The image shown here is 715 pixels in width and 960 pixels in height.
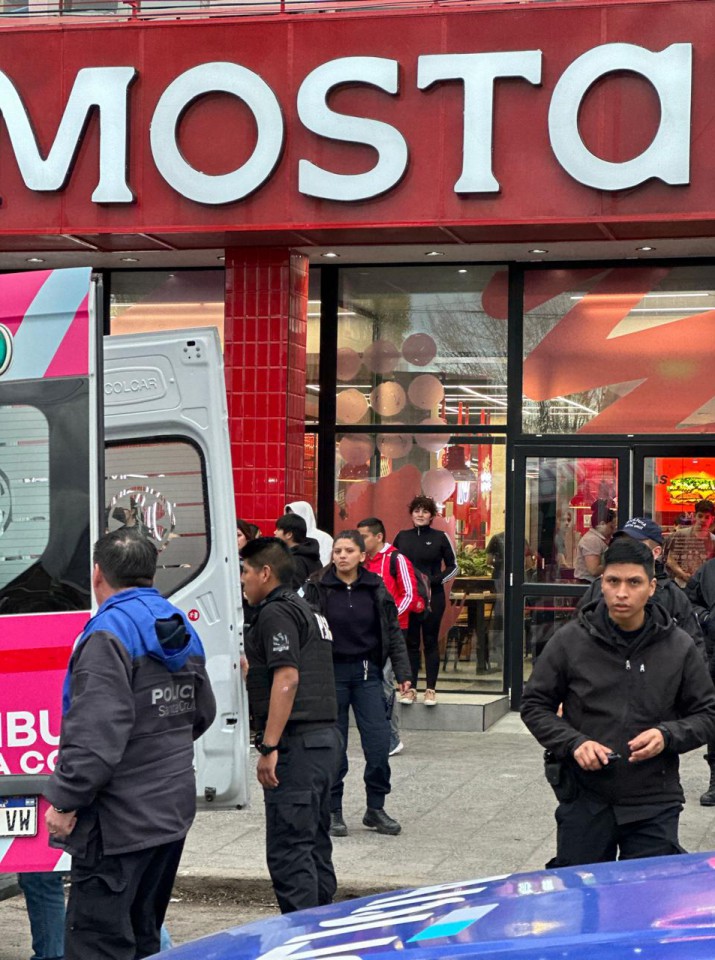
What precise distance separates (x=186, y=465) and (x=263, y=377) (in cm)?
521

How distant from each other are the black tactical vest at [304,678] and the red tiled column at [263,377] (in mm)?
6512

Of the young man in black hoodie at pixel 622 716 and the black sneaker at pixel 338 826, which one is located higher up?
the young man in black hoodie at pixel 622 716

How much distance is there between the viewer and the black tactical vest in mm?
6277

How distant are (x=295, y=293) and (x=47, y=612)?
25.2ft

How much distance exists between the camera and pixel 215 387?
768 cm

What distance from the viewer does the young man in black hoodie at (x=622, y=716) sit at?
5254mm

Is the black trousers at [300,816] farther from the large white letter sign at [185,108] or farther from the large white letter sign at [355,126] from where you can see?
the large white letter sign at [185,108]

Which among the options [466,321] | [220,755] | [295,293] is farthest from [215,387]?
[466,321]

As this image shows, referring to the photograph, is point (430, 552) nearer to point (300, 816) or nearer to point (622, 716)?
point (300, 816)

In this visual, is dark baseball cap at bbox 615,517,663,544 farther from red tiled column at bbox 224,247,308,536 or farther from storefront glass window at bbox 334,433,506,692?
storefront glass window at bbox 334,433,506,692

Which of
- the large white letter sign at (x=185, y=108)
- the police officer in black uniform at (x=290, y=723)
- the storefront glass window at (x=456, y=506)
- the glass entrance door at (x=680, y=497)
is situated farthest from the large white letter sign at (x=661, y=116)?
the police officer in black uniform at (x=290, y=723)

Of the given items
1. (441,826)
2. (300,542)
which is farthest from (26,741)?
(441,826)

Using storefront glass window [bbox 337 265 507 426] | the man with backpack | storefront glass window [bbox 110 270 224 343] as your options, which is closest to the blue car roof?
the man with backpack

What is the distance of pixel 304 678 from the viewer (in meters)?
6.34
